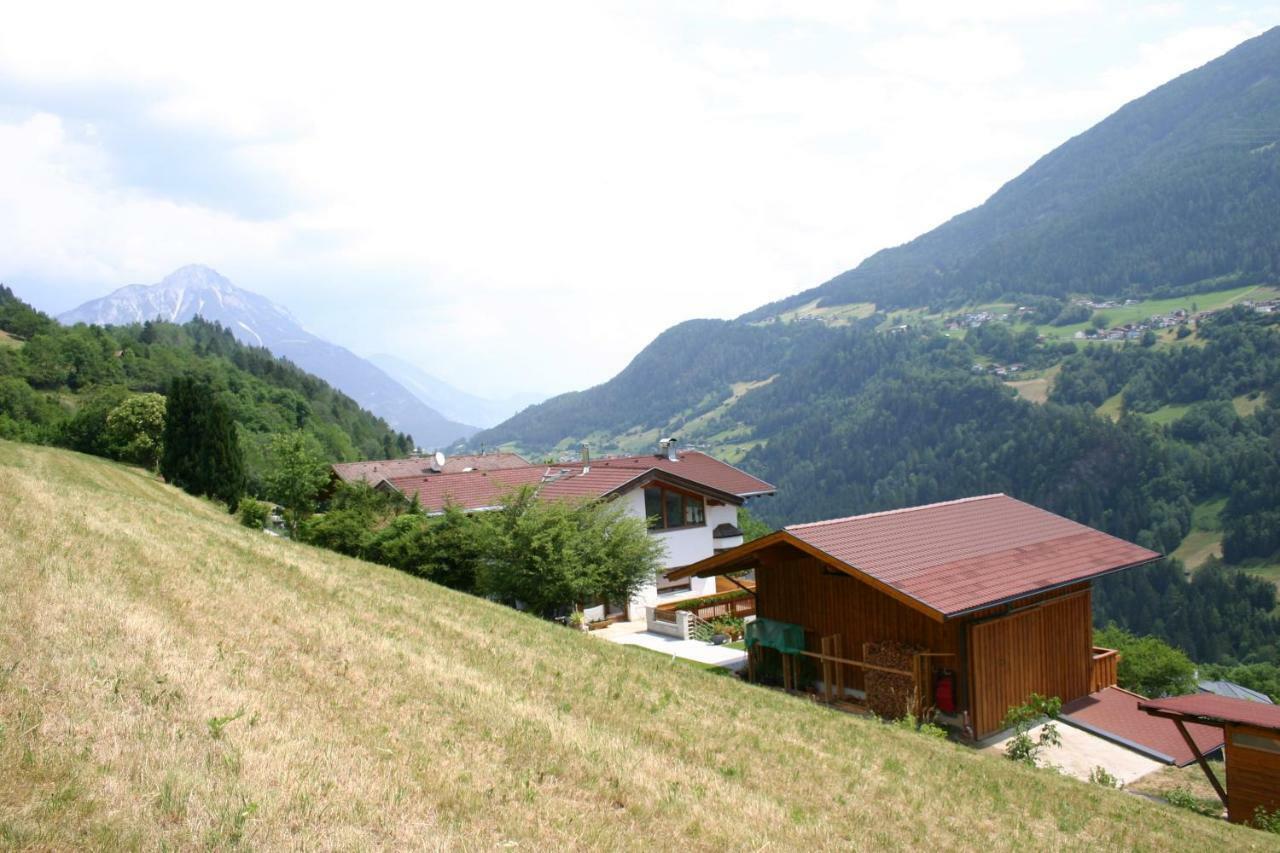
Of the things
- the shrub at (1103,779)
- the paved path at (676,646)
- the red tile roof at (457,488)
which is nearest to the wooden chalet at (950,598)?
the paved path at (676,646)

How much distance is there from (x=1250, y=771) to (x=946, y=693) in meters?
5.09

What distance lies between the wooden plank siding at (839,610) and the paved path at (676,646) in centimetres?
216

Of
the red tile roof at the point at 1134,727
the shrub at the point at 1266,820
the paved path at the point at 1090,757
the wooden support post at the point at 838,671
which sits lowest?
the red tile roof at the point at 1134,727

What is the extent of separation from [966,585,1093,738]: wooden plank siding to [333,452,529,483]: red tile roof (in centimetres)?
3175

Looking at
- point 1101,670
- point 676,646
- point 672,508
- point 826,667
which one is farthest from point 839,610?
point 672,508

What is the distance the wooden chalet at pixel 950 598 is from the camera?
57.6 ft

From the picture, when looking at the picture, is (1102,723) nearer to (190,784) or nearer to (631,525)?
(631,525)

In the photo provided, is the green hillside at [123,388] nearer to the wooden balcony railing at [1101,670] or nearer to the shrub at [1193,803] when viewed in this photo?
the wooden balcony railing at [1101,670]

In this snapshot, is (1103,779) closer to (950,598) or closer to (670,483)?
(950,598)

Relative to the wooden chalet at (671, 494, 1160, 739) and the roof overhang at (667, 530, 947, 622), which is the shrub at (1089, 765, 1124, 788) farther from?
the roof overhang at (667, 530, 947, 622)

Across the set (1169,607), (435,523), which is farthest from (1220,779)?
(1169,607)

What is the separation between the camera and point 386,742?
787cm

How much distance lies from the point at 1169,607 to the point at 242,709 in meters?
116

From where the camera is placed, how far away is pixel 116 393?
7012cm
